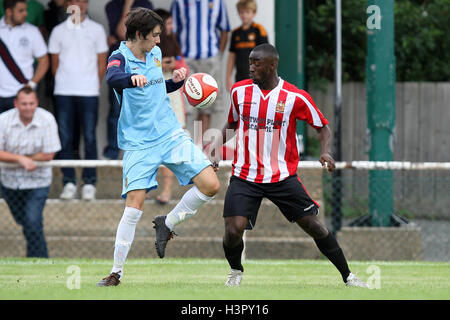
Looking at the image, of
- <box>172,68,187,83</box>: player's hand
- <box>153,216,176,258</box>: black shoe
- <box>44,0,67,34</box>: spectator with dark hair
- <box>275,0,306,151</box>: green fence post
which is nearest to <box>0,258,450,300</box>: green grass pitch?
<box>153,216,176,258</box>: black shoe

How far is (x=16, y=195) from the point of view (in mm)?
11016

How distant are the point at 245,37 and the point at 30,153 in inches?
126

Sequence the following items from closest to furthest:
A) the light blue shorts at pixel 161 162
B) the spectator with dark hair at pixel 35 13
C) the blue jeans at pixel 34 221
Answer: the light blue shorts at pixel 161 162 < the blue jeans at pixel 34 221 < the spectator with dark hair at pixel 35 13

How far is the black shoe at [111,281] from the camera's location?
694 centimetres

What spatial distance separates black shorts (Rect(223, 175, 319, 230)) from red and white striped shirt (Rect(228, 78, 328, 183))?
0.05m

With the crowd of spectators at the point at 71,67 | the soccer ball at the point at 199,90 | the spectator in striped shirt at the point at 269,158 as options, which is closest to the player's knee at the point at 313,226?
the spectator in striped shirt at the point at 269,158

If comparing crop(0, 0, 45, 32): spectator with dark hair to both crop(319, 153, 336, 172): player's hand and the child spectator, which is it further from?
crop(319, 153, 336, 172): player's hand

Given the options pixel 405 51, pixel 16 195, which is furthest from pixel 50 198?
pixel 405 51

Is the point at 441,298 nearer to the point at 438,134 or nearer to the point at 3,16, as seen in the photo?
the point at 3,16

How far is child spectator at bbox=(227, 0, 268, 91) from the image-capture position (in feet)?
40.0

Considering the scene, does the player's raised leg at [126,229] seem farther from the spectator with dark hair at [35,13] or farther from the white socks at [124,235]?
the spectator with dark hair at [35,13]

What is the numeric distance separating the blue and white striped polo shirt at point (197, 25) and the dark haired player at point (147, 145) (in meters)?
5.16

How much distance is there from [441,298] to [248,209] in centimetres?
150

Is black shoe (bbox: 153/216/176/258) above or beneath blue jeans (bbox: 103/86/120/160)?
beneath
